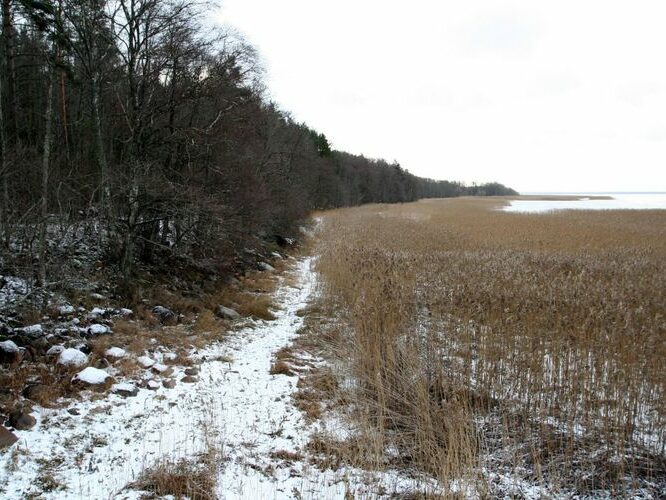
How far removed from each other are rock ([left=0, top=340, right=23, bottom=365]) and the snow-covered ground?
1.13 m

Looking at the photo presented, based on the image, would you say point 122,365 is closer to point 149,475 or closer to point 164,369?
point 164,369

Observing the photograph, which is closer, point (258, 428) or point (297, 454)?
point (297, 454)

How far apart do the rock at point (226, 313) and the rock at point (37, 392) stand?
152 inches

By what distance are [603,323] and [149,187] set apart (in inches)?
322

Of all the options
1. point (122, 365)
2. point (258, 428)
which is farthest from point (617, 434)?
point (122, 365)

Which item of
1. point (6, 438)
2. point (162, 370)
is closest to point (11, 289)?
point (162, 370)

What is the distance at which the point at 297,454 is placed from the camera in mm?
3975

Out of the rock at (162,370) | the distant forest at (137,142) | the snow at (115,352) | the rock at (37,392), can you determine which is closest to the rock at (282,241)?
the distant forest at (137,142)

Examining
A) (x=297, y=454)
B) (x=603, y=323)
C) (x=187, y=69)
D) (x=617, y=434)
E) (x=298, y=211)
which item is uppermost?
(x=187, y=69)

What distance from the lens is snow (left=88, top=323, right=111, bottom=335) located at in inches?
243

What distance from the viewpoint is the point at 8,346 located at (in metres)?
5.01

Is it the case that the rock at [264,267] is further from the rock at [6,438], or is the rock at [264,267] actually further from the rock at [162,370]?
the rock at [6,438]

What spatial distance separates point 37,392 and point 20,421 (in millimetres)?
563

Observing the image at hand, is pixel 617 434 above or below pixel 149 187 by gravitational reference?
below
